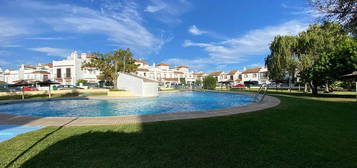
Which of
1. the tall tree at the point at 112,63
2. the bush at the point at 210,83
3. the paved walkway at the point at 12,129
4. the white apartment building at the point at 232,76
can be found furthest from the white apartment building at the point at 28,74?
the white apartment building at the point at 232,76

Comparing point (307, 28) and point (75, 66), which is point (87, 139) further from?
point (75, 66)

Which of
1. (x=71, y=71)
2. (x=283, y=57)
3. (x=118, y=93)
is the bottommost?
(x=118, y=93)

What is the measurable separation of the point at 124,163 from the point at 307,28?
2769 cm

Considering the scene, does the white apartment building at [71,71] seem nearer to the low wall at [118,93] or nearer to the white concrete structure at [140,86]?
the white concrete structure at [140,86]

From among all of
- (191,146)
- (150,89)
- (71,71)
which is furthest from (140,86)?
(71,71)

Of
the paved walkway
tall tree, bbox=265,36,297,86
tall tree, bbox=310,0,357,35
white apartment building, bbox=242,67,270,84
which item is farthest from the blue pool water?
white apartment building, bbox=242,67,270,84

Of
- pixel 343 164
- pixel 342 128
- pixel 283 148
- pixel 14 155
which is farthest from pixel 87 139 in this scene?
pixel 342 128

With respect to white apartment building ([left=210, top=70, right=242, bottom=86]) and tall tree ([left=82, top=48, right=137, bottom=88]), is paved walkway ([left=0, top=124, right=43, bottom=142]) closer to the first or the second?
tall tree ([left=82, top=48, right=137, bottom=88])

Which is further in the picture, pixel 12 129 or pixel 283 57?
pixel 283 57

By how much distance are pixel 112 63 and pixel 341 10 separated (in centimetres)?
2843

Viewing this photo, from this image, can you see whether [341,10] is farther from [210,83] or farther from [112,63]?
[210,83]

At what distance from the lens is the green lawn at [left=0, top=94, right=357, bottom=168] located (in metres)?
2.91

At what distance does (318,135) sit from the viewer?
14.0 ft

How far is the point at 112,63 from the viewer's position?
93.1 ft
